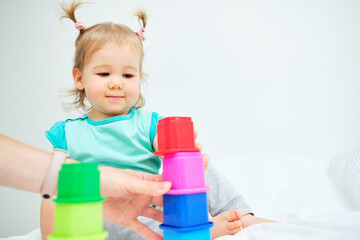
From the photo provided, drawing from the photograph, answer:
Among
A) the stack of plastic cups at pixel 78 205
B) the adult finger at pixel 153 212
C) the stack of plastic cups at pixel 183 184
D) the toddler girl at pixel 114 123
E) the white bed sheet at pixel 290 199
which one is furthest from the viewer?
the toddler girl at pixel 114 123

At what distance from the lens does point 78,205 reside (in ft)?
1.45

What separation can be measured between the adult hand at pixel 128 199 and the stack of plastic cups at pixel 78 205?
146mm

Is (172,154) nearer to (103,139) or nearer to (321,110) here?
(103,139)

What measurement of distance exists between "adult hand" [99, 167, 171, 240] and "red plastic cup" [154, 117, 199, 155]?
0.08 metres

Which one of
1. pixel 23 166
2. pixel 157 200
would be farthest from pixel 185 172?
pixel 23 166

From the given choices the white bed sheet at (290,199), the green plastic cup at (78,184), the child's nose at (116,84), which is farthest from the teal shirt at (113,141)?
the green plastic cup at (78,184)

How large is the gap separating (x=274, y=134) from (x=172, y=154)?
5.49ft

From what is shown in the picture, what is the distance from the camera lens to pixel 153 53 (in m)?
2.21

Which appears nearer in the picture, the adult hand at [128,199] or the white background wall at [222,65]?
the adult hand at [128,199]

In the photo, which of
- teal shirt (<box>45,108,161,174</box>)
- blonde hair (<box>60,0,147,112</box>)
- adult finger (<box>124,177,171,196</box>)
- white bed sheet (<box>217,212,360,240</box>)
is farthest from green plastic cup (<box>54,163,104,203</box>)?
blonde hair (<box>60,0,147,112</box>)

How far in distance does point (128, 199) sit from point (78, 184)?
316mm

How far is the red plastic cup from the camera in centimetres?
59

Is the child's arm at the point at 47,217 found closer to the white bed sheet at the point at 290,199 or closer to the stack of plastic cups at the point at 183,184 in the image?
the white bed sheet at the point at 290,199

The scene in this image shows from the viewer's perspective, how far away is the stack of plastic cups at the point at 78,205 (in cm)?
44
